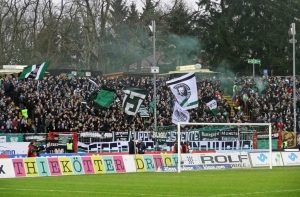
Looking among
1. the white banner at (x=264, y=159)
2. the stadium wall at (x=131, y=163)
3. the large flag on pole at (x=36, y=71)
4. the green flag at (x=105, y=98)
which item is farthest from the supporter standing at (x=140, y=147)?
the large flag on pole at (x=36, y=71)

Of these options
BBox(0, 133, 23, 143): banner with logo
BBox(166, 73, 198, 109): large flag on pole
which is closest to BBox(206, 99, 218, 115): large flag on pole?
BBox(166, 73, 198, 109): large flag on pole

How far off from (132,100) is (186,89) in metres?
4.13

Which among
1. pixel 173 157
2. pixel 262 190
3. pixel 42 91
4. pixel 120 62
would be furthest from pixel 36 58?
pixel 262 190

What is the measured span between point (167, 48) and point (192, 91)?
158 feet

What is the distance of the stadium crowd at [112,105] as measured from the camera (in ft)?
163

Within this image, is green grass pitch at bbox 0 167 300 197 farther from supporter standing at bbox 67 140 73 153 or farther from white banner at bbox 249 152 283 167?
supporter standing at bbox 67 140 73 153

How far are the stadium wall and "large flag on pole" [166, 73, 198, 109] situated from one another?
694cm

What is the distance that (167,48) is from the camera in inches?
3875

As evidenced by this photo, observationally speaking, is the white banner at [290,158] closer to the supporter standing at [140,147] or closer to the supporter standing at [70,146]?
the supporter standing at [140,147]

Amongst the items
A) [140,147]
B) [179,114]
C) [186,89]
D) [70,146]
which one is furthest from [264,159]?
[70,146]

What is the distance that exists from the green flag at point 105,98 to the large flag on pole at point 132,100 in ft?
3.15

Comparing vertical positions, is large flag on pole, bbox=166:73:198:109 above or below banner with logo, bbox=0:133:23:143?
above

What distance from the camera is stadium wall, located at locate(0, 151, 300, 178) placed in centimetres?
3578

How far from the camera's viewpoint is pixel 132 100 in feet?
173
